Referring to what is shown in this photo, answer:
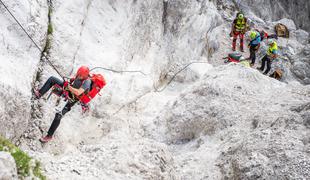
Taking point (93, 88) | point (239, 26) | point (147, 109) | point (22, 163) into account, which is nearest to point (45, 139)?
point (93, 88)

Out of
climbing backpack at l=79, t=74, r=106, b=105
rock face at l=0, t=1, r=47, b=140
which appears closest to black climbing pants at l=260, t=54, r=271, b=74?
climbing backpack at l=79, t=74, r=106, b=105

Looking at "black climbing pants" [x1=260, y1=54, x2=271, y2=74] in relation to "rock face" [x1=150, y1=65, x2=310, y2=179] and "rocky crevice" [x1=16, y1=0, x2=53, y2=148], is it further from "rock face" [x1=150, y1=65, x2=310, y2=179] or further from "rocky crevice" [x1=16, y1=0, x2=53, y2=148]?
"rocky crevice" [x1=16, y1=0, x2=53, y2=148]

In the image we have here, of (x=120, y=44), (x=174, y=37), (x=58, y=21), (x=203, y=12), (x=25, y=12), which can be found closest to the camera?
(x=25, y=12)

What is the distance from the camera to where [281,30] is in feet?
113

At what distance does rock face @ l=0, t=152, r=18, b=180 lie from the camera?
5.45 m

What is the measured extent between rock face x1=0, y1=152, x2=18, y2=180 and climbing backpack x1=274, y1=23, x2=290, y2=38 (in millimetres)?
32577

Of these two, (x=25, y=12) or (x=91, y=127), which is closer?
(x=25, y=12)

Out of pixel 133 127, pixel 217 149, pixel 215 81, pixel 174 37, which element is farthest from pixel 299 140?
pixel 174 37

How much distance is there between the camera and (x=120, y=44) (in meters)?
14.6

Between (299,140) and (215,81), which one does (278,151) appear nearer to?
(299,140)

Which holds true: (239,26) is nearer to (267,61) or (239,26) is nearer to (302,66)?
(267,61)

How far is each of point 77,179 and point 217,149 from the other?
16.5 feet

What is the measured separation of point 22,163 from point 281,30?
3288 centimetres

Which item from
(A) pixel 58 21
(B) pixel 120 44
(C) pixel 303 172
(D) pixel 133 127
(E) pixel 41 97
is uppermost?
(A) pixel 58 21
